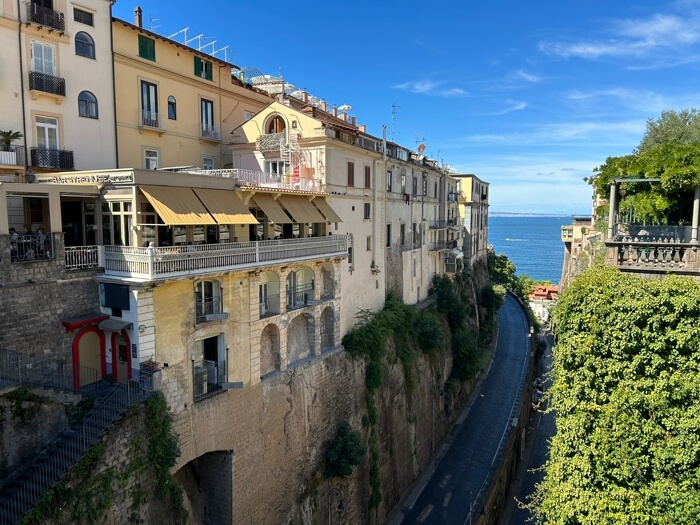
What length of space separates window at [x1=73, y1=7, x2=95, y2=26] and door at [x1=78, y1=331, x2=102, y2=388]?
11674 millimetres

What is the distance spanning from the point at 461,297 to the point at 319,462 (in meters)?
25.8

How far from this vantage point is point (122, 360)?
1532 cm

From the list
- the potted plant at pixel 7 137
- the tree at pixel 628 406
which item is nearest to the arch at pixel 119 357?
the potted plant at pixel 7 137

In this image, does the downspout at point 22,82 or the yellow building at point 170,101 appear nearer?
the downspout at point 22,82

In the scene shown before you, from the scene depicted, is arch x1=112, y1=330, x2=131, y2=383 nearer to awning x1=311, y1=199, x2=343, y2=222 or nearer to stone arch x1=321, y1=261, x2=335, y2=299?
stone arch x1=321, y1=261, x2=335, y2=299

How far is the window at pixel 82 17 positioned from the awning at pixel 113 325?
1151 cm

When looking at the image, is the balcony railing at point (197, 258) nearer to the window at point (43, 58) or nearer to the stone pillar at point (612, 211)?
the window at point (43, 58)

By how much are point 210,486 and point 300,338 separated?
7110mm

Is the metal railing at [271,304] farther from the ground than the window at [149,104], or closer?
closer

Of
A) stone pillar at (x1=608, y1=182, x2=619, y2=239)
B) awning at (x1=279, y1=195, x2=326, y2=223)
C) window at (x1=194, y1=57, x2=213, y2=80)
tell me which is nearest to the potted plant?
awning at (x1=279, y1=195, x2=326, y2=223)

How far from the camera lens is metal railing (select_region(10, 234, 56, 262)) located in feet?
43.3


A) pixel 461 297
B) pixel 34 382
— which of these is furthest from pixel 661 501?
pixel 461 297

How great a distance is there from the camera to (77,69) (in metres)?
18.0

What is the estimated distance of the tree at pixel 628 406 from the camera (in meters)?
12.6
